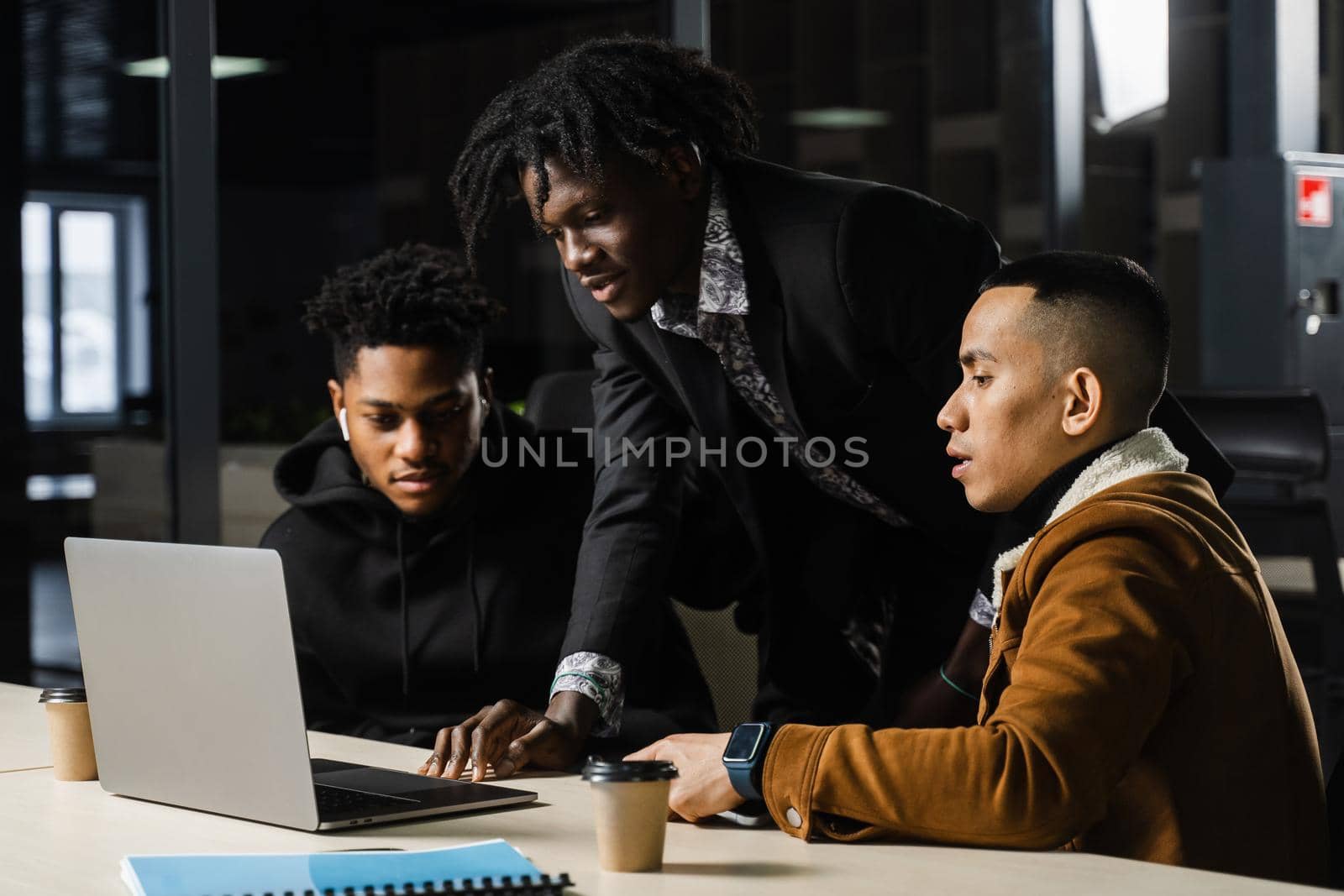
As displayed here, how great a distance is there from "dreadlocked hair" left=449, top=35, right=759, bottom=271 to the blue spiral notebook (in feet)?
2.73

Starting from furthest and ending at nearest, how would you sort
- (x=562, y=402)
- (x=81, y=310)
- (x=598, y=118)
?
1. (x=81, y=310)
2. (x=562, y=402)
3. (x=598, y=118)

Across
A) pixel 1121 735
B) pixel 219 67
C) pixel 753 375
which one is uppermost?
pixel 219 67

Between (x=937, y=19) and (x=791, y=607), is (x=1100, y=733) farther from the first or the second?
(x=937, y=19)

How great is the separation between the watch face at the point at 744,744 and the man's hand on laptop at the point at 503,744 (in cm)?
34

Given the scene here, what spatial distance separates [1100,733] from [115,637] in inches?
33.9

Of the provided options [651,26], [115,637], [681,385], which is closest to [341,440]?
[681,385]

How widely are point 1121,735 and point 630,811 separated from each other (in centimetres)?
37

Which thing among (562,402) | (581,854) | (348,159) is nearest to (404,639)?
(562,402)

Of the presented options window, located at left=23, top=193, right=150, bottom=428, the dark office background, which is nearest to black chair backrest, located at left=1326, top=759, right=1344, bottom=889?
the dark office background

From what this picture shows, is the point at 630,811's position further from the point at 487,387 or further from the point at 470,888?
the point at 487,387

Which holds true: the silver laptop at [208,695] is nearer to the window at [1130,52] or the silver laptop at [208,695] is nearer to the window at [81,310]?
the window at [81,310]

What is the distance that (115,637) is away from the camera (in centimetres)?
150

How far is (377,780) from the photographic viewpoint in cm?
161

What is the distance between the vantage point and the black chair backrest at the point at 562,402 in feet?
A: 8.60
